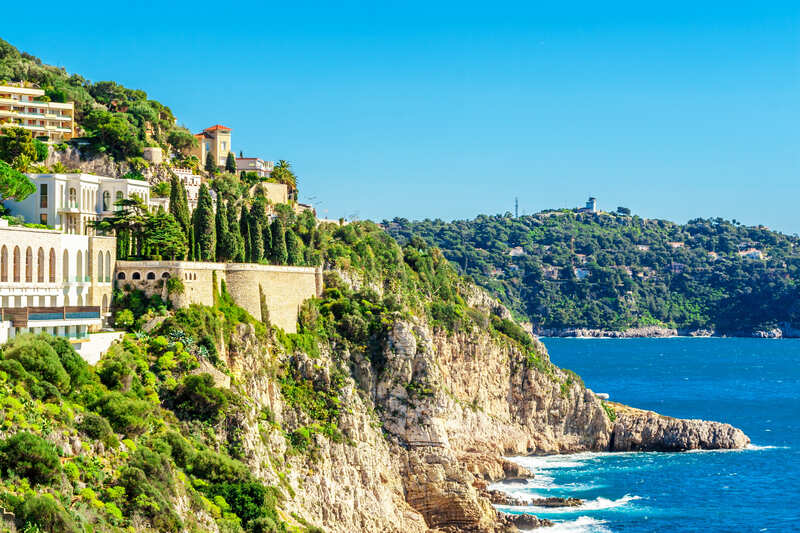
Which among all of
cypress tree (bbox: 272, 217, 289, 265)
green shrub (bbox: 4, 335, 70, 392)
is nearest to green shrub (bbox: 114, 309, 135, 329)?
green shrub (bbox: 4, 335, 70, 392)

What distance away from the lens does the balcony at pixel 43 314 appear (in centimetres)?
5225

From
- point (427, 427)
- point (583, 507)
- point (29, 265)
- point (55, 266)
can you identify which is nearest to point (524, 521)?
point (583, 507)

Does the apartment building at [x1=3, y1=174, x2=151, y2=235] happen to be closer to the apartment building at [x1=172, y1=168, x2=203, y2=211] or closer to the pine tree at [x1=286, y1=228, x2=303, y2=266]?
the pine tree at [x1=286, y1=228, x2=303, y2=266]

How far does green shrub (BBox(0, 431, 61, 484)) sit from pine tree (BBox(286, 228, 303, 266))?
39.0 m

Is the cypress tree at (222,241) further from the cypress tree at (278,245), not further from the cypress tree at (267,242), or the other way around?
the cypress tree at (278,245)

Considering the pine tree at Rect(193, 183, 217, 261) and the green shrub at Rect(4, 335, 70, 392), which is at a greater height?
the pine tree at Rect(193, 183, 217, 261)

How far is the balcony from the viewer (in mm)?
52250

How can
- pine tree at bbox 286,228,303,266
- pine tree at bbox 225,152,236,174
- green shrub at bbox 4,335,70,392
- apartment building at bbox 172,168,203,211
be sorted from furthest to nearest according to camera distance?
pine tree at bbox 225,152,236,174 → apartment building at bbox 172,168,203,211 → pine tree at bbox 286,228,303,266 → green shrub at bbox 4,335,70,392

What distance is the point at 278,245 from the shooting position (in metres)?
77.6

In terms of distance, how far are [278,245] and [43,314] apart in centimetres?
2591

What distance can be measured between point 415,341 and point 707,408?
7004cm

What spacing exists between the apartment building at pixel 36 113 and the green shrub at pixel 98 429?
46.9 metres

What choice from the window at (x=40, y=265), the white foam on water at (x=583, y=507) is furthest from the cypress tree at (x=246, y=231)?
the white foam on water at (x=583, y=507)

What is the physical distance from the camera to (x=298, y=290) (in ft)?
259
